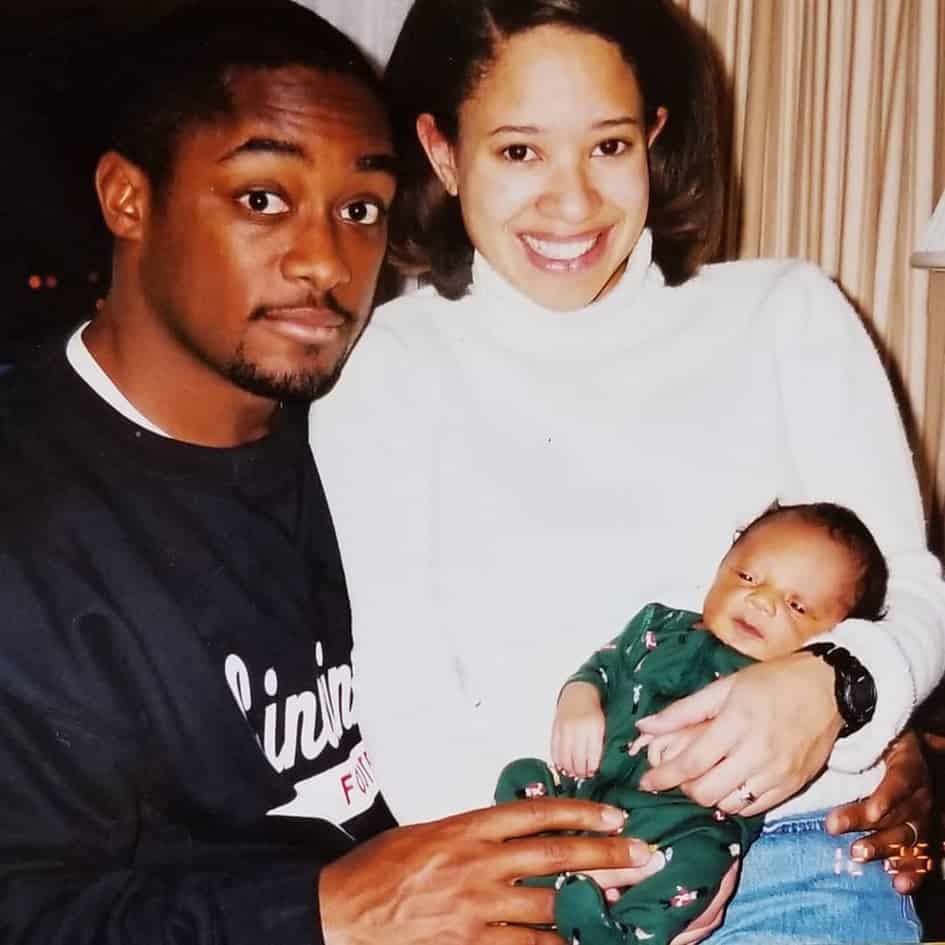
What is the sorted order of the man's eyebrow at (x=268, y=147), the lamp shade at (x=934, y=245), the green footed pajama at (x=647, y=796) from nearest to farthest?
the green footed pajama at (x=647, y=796), the man's eyebrow at (x=268, y=147), the lamp shade at (x=934, y=245)

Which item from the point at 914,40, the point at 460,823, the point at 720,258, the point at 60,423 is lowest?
the point at 460,823

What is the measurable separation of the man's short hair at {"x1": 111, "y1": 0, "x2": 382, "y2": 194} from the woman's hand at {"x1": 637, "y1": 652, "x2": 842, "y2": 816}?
24.5 inches

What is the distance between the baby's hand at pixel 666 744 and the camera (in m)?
0.83

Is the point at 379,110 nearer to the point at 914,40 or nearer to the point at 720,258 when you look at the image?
the point at 720,258

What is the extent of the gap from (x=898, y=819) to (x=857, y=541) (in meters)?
0.28

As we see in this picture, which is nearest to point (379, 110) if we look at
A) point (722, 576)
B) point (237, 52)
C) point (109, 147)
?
point (237, 52)

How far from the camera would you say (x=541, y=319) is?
98 centimetres

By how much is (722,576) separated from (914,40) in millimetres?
750

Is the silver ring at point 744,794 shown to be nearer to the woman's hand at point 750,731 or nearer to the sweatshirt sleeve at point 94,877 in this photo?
the woman's hand at point 750,731

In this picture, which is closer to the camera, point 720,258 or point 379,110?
point 379,110

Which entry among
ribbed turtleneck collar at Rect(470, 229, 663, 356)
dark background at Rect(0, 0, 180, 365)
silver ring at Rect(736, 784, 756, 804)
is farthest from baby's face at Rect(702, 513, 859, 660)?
dark background at Rect(0, 0, 180, 365)

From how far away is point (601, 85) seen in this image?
2.96 feet

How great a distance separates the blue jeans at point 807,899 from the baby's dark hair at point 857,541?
19 cm

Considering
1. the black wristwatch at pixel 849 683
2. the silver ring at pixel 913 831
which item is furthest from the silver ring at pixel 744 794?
the silver ring at pixel 913 831
